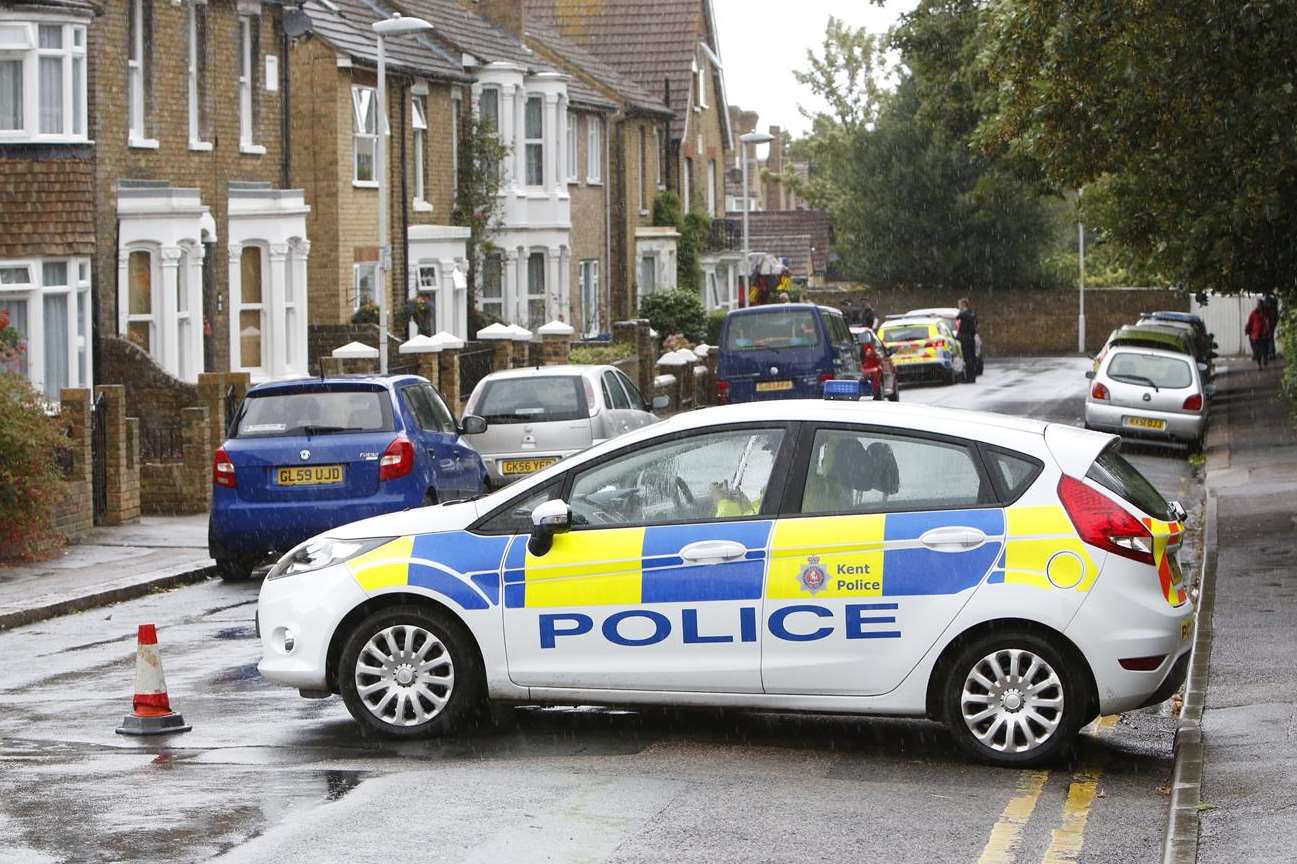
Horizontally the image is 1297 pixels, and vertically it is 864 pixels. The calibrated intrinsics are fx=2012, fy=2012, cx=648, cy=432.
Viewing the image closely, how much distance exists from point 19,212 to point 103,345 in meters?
2.61

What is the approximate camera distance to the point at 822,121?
94.6 metres

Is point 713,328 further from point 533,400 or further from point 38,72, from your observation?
point 533,400

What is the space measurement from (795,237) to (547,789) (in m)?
73.8

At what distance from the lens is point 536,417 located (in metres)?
21.7

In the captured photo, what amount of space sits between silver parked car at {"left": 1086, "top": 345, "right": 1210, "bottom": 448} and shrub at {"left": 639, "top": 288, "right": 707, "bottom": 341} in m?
19.1

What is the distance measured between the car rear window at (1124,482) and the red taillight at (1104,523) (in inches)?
4.5

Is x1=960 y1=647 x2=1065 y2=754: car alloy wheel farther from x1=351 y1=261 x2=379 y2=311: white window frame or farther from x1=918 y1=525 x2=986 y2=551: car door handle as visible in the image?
x1=351 y1=261 x2=379 y2=311: white window frame

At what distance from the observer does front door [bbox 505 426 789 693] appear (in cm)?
916

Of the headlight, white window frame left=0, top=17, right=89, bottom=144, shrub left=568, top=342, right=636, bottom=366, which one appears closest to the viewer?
the headlight

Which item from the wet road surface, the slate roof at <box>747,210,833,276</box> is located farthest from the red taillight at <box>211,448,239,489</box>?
the slate roof at <box>747,210,833,276</box>

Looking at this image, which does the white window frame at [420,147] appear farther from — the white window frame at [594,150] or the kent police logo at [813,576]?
the kent police logo at [813,576]

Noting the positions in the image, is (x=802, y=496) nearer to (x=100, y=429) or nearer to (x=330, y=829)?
(x=330, y=829)

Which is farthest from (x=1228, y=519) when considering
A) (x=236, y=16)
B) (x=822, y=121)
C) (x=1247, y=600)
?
(x=822, y=121)

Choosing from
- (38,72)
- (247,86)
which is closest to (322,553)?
(38,72)
